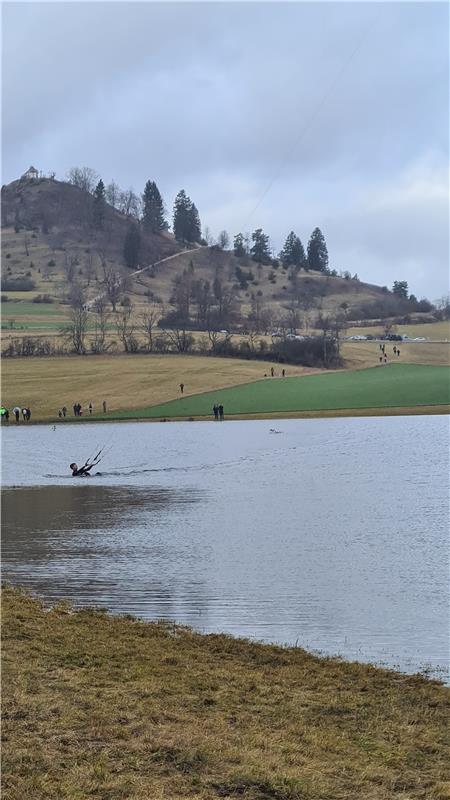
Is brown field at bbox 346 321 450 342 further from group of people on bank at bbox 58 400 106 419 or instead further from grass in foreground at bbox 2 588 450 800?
A: grass in foreground at bbox 2 588 450 800

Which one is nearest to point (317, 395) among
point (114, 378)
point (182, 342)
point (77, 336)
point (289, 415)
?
point (289, 415)

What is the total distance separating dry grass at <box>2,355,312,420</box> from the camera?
3875 inches

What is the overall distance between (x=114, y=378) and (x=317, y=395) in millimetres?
25634

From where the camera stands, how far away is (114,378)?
10919 centimetres

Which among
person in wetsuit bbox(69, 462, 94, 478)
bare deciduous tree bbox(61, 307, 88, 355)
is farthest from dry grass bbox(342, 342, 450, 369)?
person in wetsuit bbox(69, 462, 94, 478)

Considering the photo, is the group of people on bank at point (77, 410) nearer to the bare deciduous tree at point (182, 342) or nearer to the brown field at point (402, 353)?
the bare deciduous tree at point (182, 342)

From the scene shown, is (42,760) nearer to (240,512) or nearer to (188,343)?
(240,512)

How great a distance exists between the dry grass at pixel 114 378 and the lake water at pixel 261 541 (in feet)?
133

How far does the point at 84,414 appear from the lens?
93.1 metres

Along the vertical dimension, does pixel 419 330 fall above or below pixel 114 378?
above

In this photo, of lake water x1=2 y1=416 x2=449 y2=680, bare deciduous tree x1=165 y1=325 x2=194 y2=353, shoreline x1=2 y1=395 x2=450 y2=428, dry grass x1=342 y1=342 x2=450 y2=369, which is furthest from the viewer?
bare deciduous tree x1=165 y1=325 x2=194 y2=353

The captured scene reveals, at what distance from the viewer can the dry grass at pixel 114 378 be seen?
98.4 metres

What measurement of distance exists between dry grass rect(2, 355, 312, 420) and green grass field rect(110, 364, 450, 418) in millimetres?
3595

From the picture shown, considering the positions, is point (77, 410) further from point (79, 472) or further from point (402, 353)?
point (402, 353)
